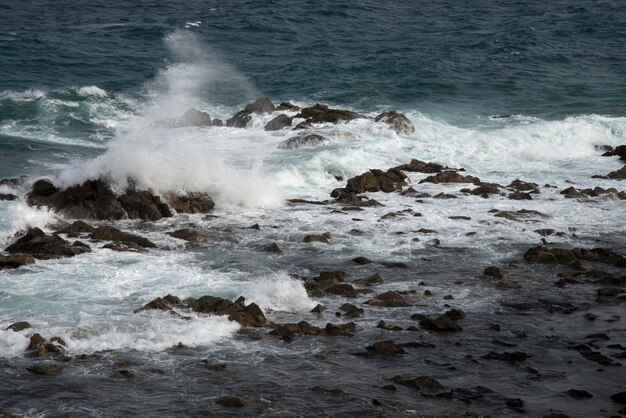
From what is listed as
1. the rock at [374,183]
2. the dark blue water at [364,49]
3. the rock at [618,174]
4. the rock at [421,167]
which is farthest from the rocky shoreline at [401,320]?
the dark blue water at [364,49]

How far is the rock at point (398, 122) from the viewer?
3434 centimetres

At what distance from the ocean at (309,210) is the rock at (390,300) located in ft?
0.72

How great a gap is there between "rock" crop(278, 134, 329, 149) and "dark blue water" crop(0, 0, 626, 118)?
7.78 m

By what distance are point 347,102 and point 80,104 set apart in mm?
11184

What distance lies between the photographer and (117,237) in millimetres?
20750

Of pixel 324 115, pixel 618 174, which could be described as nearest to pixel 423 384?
pixel 618 174

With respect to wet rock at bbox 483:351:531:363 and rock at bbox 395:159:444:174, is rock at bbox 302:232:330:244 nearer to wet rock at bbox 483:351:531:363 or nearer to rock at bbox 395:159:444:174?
wet rock at bbox 483:351:531:363

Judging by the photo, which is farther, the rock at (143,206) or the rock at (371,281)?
the rock at (143,206)

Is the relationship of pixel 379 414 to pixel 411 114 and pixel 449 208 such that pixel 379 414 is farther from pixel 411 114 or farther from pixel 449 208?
pixel 411 114

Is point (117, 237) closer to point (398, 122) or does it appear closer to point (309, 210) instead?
point (309, 210)

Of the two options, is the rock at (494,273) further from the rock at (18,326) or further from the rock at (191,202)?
the rock at (18,326)

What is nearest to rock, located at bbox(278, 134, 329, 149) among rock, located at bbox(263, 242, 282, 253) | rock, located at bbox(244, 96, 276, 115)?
rock, located at bbox(244, 96, 276, 115)

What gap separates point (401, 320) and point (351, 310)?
2.99ft

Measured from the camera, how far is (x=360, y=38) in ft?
172
